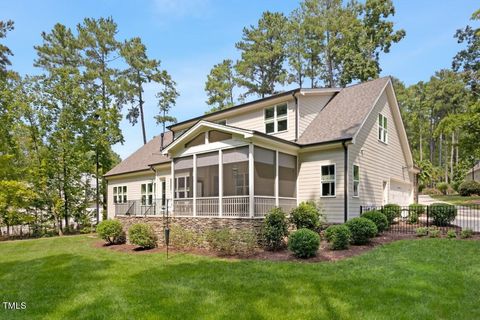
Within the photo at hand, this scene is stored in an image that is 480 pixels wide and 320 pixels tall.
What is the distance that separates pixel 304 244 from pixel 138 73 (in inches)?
1162

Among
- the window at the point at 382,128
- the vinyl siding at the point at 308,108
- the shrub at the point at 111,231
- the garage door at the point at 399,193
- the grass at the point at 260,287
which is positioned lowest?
the shrub at the point at 111,231

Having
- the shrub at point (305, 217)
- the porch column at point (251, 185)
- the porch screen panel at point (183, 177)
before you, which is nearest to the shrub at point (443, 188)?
the shrub at point (305, 217)

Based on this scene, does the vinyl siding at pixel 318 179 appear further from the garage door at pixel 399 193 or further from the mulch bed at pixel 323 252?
the garage door at pixel 399 193

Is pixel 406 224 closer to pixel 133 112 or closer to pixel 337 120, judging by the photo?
pixel 337 120

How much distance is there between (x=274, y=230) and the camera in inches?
455

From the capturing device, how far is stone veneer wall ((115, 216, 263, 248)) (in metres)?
11.9

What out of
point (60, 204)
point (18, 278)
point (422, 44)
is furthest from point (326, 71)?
point (18, 278)

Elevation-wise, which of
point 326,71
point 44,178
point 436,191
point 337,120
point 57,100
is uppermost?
point 326,71

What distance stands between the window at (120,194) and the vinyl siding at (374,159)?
1685cm

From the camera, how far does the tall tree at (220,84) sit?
3534 cm

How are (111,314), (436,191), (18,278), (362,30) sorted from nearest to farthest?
(111,314)
(18,278)
(362,30)
(436,191)

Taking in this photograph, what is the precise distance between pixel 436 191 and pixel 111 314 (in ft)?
140

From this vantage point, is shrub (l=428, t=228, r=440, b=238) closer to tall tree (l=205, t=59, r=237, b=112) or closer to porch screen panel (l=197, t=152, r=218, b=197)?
porch screen panel (l=197, t=152, r=218, b=197)

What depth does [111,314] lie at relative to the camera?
225 inches
